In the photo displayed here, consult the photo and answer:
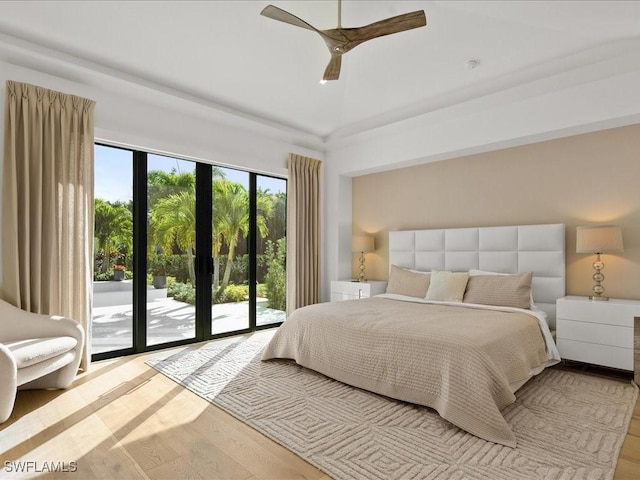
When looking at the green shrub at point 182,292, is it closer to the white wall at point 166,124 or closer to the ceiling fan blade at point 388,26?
the white wall at point 166,124

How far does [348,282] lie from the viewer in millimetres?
5312

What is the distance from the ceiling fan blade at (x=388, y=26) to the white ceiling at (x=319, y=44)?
0.48 metres

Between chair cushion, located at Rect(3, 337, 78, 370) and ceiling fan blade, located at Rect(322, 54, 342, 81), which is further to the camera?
ceiling fan blade, located at Rect(322, 54, 342, 81)

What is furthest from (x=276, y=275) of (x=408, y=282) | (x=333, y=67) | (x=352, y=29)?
(x=352, y=29)

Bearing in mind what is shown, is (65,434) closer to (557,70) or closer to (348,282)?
(348,282)

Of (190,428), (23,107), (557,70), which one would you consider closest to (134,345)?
(190,428)

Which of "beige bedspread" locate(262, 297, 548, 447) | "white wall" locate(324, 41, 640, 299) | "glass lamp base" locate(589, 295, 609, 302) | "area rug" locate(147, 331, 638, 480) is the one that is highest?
"white wall" locate(324, 41, 640, 299)

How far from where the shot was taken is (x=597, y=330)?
332cm

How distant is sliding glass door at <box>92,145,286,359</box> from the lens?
3916 millimetres

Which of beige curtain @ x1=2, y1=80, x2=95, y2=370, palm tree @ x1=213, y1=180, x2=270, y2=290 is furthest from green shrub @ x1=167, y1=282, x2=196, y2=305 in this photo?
beige curtain @ x1=2, y1=80, x2=95, y2=370

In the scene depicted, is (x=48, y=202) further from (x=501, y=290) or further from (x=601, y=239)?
(x=601, y=239)

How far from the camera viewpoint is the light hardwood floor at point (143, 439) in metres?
1.95

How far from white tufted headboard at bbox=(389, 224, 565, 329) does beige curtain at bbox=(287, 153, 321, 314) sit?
1.18m

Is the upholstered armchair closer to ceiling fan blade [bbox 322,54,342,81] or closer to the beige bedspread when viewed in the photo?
the beige bedspread
